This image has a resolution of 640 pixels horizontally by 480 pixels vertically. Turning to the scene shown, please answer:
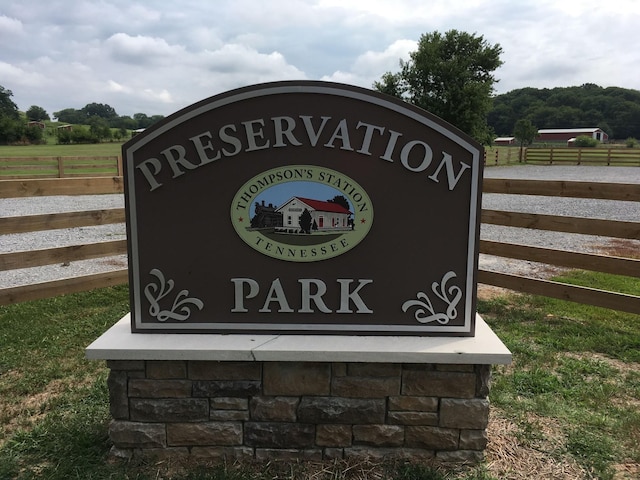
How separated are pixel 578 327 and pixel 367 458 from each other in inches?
108

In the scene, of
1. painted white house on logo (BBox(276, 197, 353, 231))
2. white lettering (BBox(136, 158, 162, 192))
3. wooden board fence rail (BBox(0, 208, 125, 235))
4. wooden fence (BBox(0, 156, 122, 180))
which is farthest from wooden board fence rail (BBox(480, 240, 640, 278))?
wooden fence (BBox(0, 156, 122, 180))

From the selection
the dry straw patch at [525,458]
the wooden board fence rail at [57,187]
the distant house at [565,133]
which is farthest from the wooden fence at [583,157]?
the distant house at [565,133]

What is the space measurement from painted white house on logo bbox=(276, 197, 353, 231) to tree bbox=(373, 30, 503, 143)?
109 ft

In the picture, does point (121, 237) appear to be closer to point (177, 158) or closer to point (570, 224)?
point (177, 158)

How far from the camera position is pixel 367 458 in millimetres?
2443

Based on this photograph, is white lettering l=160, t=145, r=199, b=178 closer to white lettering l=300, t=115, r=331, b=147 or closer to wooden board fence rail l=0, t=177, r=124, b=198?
white lettering l=300, t=115, r=331, b=147

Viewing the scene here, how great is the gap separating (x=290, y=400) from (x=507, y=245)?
330cm

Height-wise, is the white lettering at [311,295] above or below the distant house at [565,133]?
below

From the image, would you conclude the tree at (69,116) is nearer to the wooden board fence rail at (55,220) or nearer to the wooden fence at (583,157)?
the wooden fence at (583,157)

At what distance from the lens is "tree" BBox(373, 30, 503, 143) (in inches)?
1342

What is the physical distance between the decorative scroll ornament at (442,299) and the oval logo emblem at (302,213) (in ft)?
1.37

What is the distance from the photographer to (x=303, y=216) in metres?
2.38

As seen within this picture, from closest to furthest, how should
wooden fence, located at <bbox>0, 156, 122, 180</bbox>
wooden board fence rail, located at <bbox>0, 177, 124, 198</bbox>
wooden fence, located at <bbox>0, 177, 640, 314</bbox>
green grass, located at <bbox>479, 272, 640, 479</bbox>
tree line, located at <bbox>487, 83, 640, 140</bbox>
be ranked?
1. green grass, located at <bbox>479, 272, 640, 479</bbox>
2. wooden fence, located at <bbox>0, 177, 640, 314</bbox>
3. wooden board fence rail, located at <bbox>0, 177, 124, 198</bbox>
4. wooden fence, located at <bbox>0, 156, 122, 180</bbox>
5. tree line, located at <bbox>487, 83, 640, 140</bbox>

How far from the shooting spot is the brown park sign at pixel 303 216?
2379 millimetres
